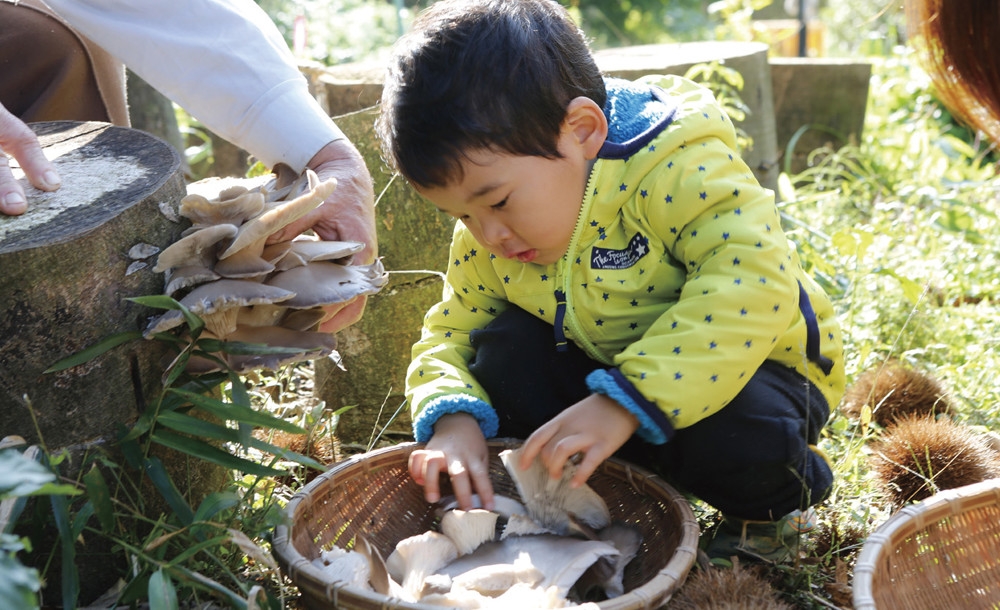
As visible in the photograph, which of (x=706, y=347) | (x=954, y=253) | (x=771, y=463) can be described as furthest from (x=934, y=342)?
(x=706, y=347)

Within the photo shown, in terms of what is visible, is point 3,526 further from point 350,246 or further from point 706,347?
point 706,347

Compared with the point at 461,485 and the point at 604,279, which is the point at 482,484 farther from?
the point at 604,279

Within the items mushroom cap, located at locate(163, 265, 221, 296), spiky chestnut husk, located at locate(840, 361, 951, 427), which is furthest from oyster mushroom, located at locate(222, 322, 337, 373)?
spiky chestnut husk, located at locate(840, 361, 951, 427)

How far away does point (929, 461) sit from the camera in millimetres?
1999

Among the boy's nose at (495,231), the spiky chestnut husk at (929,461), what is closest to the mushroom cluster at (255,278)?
the boy's nose at (495,231)

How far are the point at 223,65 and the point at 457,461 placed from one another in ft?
3.33

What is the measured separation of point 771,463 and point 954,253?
6.52 ft

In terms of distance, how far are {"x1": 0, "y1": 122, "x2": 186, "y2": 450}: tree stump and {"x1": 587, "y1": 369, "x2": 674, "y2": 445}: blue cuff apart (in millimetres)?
778

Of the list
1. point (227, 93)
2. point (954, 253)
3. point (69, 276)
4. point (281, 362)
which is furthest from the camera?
point (954, 253)

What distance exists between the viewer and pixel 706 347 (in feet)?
5.37

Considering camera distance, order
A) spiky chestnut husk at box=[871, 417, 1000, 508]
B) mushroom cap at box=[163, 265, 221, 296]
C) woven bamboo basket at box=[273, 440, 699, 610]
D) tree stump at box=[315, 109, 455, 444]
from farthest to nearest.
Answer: tree stump at box=[315, 109, 455, 444] < spiky chestnut husk at box=[871, 417, 1000, 508] < mushroom cap at box=[163, 265, 221, 296] < woven bamboo basket at box=[273, 440, 699, 610]

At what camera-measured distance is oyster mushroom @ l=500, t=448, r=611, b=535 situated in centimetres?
174

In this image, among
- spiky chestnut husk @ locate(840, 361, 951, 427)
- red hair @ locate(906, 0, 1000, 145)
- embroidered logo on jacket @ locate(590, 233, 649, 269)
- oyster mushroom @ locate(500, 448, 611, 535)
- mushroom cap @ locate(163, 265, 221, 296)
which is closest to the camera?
mushroom cap @ locate(163, 265, 221, 296)

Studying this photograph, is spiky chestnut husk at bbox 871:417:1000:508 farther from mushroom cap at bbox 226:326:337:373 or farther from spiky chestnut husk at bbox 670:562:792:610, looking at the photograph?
mushroom cap at bbox 226:326:337:373
